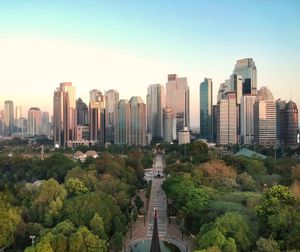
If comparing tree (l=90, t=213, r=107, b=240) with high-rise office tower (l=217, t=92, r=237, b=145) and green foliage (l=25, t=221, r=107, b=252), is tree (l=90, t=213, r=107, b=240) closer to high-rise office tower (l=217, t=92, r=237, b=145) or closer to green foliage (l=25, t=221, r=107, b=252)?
green foliage (l=25, t=221, r=107, b=252)

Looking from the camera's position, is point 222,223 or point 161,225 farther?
point 161,225

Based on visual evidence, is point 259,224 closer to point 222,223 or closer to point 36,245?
point 222,223

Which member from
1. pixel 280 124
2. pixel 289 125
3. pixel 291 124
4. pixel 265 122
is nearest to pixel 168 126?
pixel 265 122

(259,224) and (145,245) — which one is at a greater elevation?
(259,224)

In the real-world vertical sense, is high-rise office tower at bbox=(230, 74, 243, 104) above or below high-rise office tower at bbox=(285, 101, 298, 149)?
above

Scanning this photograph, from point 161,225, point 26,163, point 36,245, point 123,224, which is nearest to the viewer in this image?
point 36,245

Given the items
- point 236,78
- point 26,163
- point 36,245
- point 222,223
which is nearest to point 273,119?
point 236,78

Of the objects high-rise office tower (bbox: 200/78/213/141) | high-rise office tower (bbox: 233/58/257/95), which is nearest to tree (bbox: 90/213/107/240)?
high-rise office tower (bbox: 200/78/213/141)

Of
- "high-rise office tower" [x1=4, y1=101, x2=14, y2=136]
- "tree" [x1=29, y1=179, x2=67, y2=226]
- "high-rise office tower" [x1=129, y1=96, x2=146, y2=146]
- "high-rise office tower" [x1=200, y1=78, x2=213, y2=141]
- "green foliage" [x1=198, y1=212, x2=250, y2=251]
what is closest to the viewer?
"green foliage" [x1=198, y1=212, x2=250, y2=251]
